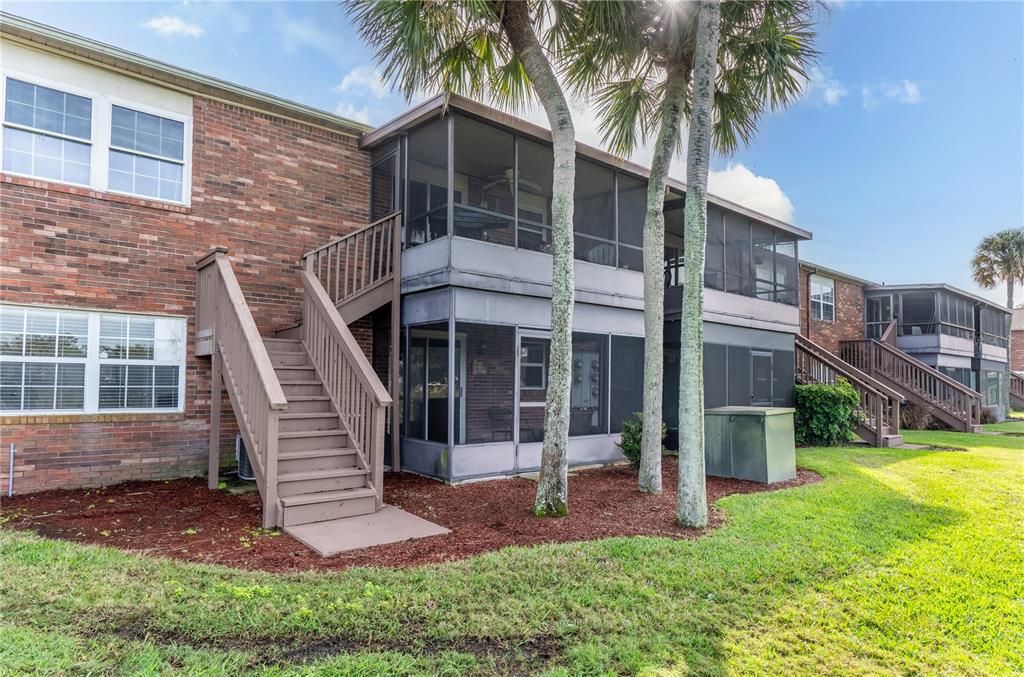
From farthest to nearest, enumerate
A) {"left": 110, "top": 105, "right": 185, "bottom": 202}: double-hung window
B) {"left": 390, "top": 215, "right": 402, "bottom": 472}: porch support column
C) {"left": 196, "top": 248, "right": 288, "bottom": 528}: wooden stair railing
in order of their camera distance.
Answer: {"left": 390, "top": 215, "right": 402, "bottom": 472}: porch support column → {"left": 110, "top": 105, "right": 185, "bottom": 202}: double-hung window → {"left": 196, "top": 248, "right": 288, "bottom": 528}: wooden stair railing

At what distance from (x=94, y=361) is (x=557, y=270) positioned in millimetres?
6484

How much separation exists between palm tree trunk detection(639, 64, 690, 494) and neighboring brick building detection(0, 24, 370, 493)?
5709mm

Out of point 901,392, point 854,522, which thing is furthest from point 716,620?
point 901,392

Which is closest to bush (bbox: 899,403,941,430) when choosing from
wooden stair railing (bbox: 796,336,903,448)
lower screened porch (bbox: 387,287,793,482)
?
wooden stair railing (bbox: 796,336,903,448)

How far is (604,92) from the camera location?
934 centimetres

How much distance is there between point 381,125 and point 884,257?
1147 inches

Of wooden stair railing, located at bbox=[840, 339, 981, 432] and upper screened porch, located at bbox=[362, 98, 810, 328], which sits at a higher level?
upper screened porch, located at bbox=[362, 98, 810, 328]

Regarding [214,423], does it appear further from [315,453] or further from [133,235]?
[133,235]

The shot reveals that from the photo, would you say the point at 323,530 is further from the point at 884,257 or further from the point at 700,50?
the point at 884,257

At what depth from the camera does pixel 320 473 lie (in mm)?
6238

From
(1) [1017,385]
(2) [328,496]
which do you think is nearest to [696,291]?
(2) [328,496]

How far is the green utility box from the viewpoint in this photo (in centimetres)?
850

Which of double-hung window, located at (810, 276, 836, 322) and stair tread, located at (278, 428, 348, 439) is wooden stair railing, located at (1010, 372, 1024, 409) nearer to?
double-hung window, located at (810, 276, 836, 322)

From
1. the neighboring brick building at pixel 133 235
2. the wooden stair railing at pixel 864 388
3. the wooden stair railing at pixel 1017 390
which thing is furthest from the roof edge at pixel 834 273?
the neighboring brick building at pixel 133 235
